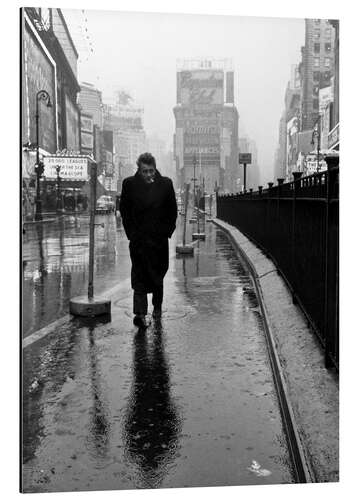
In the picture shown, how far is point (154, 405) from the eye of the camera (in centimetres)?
390

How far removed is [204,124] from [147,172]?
714 mm

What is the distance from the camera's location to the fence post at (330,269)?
13.2ft

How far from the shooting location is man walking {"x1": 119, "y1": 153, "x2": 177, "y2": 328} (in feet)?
18.9

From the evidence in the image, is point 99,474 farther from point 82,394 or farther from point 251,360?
point 251,360

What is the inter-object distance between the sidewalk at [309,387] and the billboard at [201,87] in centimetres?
193

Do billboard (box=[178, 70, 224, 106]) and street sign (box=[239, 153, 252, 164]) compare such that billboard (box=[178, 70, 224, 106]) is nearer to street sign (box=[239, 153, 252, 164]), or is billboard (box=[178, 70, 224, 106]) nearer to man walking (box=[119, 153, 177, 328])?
street sign (box=[239, 153, 252, 164])

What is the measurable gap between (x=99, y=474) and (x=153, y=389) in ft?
4.30

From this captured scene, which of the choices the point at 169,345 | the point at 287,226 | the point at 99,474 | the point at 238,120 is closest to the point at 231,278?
the point at 287,226

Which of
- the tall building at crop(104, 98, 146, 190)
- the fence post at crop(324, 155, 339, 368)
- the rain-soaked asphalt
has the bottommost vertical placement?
the rain-soaked asphalt

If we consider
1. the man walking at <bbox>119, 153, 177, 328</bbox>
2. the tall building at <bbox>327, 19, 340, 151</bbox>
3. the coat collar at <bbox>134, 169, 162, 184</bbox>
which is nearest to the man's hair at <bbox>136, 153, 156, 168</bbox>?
the man walking at <bbox>119, 153, 177, 328</bbox>

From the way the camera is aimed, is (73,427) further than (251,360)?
No

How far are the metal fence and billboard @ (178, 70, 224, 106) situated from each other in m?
0.92

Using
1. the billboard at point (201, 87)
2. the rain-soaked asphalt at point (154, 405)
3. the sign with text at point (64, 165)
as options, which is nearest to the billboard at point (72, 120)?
the sign with text at point (64, 165)
